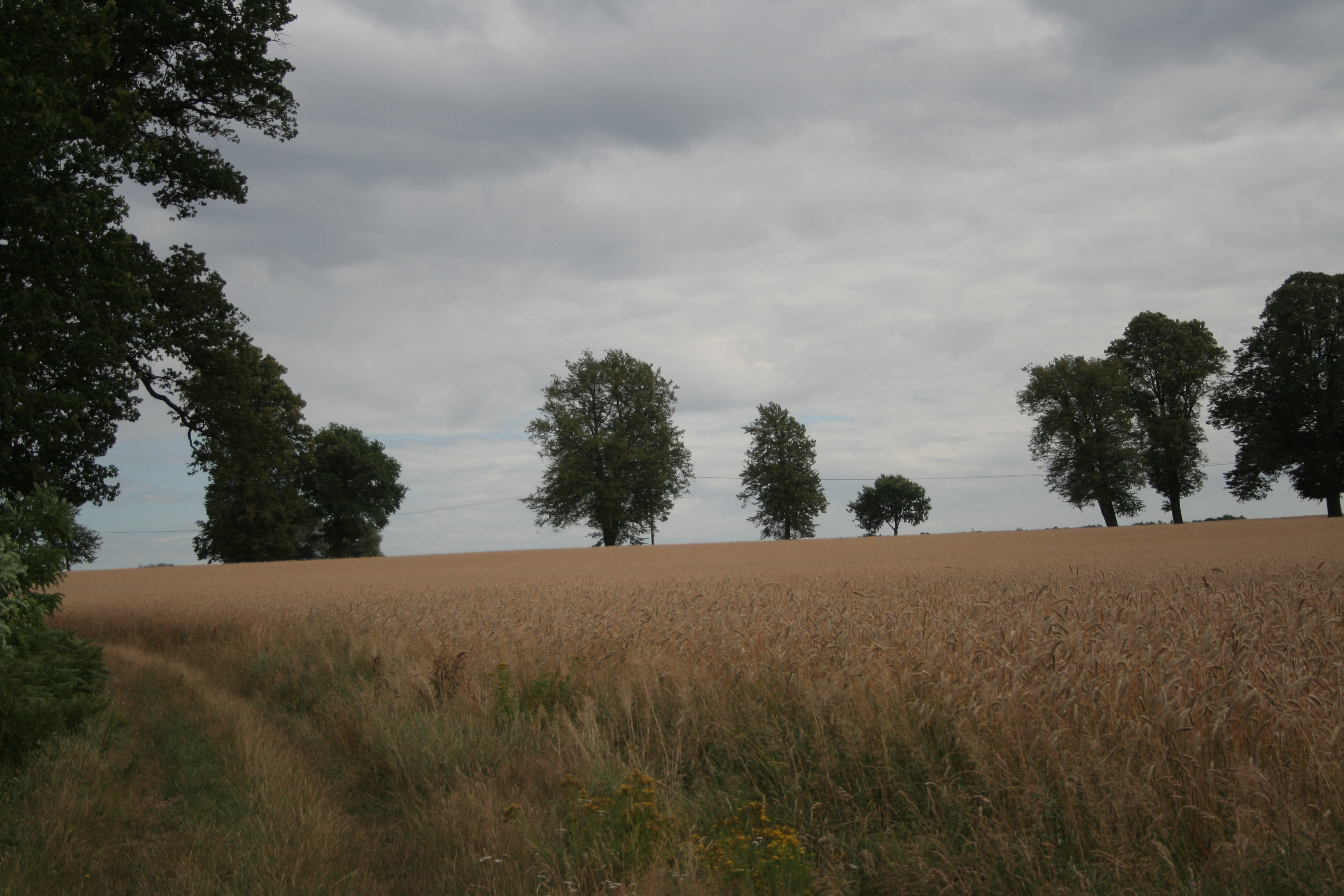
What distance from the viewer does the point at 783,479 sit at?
61.8 metres

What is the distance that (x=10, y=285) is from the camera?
11.9 metres

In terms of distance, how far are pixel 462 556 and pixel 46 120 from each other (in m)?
38.9

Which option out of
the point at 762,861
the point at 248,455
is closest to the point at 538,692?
the point at 762,861

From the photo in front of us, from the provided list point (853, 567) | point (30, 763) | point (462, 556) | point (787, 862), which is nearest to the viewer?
point (787, 862)

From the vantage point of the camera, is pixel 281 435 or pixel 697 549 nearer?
pixel 281 435

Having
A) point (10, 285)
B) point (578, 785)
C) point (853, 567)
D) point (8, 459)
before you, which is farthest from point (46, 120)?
point (853, 567)

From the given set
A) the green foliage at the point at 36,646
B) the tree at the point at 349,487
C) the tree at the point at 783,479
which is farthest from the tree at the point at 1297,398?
the tree at the point at 349,487

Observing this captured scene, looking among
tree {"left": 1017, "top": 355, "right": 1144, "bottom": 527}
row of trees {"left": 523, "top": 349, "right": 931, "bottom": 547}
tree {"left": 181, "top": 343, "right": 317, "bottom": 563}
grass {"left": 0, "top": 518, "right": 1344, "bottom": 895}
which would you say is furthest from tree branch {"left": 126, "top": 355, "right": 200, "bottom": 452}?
tree {"left": 1017, "top": 355, "right": 1144, "bottom": 527}

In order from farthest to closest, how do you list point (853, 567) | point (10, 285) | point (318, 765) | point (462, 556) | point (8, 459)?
1. point (462, 556)
2. point (853, 567)
3. point (8, 459)
4. point (10, 285)
5. point (318, 765)

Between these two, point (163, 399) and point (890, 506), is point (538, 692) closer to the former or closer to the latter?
point (163, 399)

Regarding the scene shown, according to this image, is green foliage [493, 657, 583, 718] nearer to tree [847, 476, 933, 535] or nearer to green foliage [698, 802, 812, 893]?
green foliage [698, 802, 812, 893]

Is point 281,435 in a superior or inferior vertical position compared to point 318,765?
superior

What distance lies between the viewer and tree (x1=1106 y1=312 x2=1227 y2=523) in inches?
1981

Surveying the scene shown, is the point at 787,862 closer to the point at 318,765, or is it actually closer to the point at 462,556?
the point at 318,765
